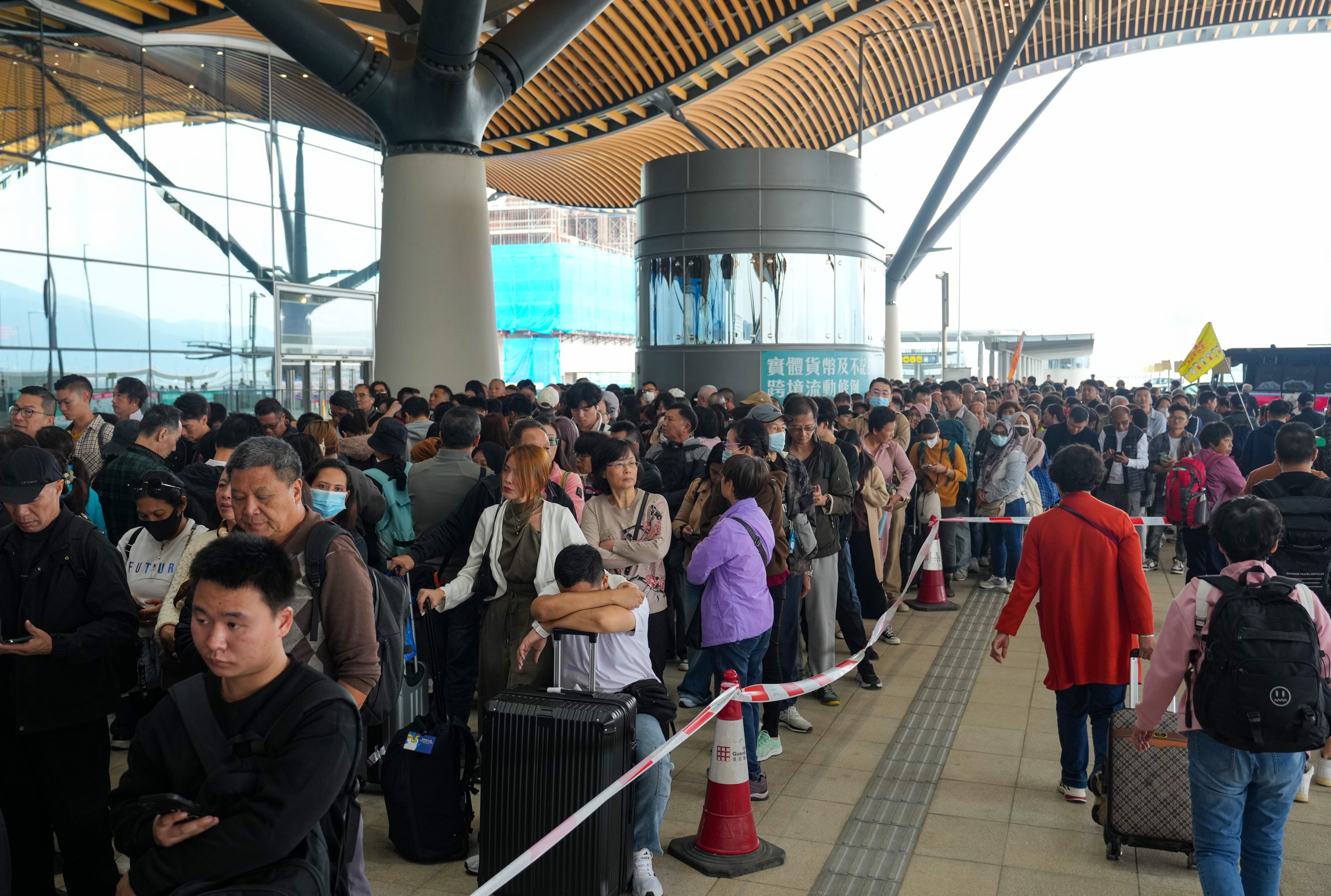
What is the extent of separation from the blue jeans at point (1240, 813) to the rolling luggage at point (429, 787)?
2.86m

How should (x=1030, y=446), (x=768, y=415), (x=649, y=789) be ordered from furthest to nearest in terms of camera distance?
(x=1030, y=446), (x=768, y=415), (x=649, y=789)

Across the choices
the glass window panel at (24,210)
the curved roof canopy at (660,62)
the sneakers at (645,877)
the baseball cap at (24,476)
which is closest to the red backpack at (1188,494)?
the sneakers at (645,877)

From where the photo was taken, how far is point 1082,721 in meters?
5.03

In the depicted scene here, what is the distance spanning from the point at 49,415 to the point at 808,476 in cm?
488

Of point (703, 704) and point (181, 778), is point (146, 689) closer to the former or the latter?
point (703, 704)

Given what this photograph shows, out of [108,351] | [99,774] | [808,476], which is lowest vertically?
[99,774]

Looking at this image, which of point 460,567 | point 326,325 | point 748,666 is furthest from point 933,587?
point 326,325

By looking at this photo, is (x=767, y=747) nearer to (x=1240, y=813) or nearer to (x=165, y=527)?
(x=1240, y=813)

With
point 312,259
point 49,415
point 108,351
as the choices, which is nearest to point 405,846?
point 49,415

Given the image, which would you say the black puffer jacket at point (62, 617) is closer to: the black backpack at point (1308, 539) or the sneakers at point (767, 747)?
the sneakers at point (767, 747)

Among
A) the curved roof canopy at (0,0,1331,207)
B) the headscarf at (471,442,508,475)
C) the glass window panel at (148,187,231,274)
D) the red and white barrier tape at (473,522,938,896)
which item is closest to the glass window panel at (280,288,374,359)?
the glass window panel at (148,187,231,274)

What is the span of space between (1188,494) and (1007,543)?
6.61ft

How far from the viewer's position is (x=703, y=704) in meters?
6.49

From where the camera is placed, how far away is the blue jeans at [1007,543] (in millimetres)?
10359
